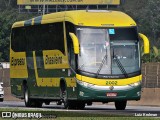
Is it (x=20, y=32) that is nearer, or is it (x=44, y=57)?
(x=44, y=57)

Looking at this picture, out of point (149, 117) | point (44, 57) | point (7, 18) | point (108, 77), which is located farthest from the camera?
point (7, 18)

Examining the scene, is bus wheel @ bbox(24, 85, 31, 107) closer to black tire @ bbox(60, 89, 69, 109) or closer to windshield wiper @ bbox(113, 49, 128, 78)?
black tire @ bbox(60, 89, 69, 109)

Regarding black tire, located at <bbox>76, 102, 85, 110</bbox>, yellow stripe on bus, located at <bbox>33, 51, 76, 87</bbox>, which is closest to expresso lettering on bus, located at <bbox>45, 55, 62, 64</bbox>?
yellow stripe on bus, located at <bbox>33, 51, 76, 87</bbox>

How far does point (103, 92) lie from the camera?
111ft

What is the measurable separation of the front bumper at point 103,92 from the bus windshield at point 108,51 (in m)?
0.57

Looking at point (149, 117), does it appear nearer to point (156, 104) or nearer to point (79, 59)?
point (79, 59)

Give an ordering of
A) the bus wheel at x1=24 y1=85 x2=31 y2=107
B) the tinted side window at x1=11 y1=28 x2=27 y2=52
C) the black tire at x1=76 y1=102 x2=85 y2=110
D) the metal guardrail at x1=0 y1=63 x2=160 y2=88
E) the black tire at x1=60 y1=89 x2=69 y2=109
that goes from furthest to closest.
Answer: the metal guardrail at x1=0 y1=63 x2=160 y2=88
the tinted side window at x1=11 y1=28 x2=27 y2=52
the bus wheel at x1=24 y1=85 x2=31 y2=107
the black tire at x1=76 y1=102 x2=85 y2=110
the black tire at x1=60 y1=89 x2=69 y2=109

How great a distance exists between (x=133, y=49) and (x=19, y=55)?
7942 mm

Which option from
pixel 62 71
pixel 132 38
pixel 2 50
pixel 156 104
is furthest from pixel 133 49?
pixel 2 50

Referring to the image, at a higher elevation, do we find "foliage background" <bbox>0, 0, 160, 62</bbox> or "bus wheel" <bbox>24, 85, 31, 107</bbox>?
"bus wheel" <bbox>24, 85, 31, 107</bbox>

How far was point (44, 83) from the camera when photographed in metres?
38.3

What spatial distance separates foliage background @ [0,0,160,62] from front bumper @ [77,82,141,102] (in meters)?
78.9

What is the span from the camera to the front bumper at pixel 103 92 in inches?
1332

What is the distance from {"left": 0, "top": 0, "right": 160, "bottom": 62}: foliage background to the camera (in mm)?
118500
